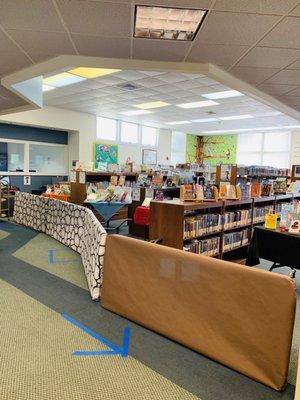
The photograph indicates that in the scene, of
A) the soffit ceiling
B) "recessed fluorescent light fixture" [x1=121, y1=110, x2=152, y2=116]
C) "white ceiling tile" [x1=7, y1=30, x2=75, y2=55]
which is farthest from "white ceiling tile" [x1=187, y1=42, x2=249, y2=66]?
"recessed fluorescent light fixture" [x1=121, y1=110, x2=152, y2=116]

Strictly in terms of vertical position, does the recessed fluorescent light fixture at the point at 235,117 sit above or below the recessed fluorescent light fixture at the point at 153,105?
below

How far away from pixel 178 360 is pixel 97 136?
10.2 meters

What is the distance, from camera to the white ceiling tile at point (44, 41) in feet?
12.2

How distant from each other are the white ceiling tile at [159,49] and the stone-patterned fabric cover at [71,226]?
2418 mm

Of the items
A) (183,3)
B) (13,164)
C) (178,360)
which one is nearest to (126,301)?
(178,360)

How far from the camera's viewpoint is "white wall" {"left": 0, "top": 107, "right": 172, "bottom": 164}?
31.3 ft

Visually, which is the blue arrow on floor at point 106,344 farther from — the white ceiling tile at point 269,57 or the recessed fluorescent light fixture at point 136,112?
the recessed fluorescent light fixture at point 136,112

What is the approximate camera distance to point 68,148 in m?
11.5

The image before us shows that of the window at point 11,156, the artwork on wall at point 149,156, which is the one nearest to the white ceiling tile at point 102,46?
the window at point 11,156

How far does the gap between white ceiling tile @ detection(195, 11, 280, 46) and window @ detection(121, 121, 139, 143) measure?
918cm

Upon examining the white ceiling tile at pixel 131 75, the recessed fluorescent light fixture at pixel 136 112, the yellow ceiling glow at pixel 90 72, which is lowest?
the recessed fluorescent light fixture at pixel 136 112

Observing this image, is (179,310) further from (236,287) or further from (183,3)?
(183,3)

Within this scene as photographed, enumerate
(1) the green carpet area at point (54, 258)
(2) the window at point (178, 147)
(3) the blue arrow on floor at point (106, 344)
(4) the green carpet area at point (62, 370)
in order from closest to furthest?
(4) the green carpet area at point (62, 370)
(3) the blue arrow on floor at point (106, 344)
(1) the green carpet area at point (54, 258)
(2) the window at point (178, 147)

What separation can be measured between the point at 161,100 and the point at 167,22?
17.6 feet
